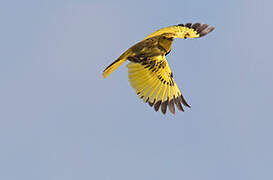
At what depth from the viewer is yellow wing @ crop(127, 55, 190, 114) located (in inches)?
352

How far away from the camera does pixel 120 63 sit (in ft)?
28.5

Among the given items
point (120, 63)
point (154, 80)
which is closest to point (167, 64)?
point (154, 80)

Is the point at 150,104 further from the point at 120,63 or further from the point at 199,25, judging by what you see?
the point at 199,25

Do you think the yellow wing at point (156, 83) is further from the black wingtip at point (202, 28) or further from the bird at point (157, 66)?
the black wingtip at point (202, 28)

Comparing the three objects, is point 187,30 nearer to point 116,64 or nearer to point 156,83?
point 156,83

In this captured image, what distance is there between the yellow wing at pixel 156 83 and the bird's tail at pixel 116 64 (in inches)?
7.0

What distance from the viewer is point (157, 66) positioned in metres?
9.07

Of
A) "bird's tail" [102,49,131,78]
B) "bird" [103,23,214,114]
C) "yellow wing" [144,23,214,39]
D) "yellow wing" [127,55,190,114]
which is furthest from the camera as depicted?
"yellow wing" [144,23,214,39]

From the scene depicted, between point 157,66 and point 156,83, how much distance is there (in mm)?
366

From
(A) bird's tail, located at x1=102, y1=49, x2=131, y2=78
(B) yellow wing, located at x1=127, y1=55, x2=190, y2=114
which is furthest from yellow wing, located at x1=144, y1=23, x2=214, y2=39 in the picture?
(A) bird's tail, located at x1=102, y1=49, x2=131, y2=78

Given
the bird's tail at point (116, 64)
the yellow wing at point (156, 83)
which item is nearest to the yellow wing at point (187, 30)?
the yellow wing at point (156, 83)

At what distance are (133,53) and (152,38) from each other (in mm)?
459

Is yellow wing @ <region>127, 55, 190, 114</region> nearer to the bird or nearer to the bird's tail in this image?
the bird

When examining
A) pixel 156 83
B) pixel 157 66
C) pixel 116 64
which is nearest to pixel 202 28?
pixel 157 66
